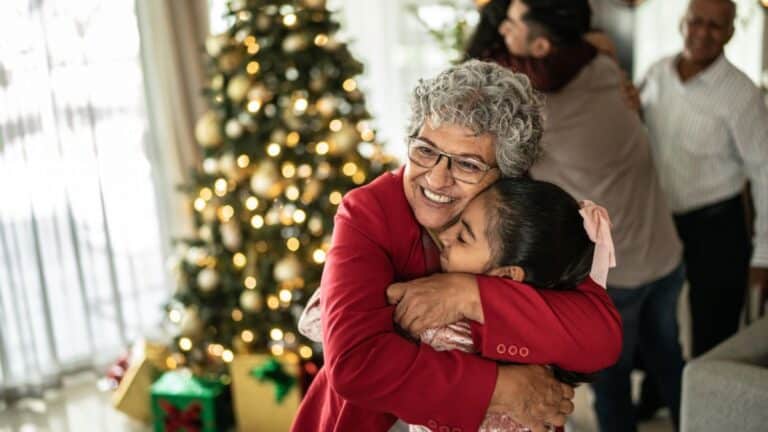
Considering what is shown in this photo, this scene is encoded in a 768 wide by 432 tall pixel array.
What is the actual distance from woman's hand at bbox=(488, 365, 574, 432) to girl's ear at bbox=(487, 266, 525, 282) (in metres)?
0.15

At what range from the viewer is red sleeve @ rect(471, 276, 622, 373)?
4.37ft

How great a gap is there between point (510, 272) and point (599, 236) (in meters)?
0.17

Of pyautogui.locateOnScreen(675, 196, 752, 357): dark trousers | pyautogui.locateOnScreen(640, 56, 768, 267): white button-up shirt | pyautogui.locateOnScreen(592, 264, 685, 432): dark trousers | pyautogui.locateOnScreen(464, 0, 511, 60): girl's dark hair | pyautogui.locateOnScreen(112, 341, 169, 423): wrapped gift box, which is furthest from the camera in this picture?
pyautogui.locateOnScreen(112, 341, 169, 423): wrapped gift box

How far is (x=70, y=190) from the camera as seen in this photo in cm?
367

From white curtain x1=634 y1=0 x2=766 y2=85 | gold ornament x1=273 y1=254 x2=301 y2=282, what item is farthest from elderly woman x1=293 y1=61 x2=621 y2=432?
white curtain x1=634 y1=0 x2=766 y2=85

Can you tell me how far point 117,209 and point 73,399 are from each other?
910 mm

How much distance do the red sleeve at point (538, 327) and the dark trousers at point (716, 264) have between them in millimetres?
1600

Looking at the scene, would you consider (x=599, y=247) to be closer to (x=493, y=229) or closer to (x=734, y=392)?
(x=493, y=229)

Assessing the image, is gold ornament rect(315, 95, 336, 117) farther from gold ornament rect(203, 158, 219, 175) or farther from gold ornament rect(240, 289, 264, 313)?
gold ornament rect(240, 289, 264, 313)

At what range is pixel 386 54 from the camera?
466 centimetres

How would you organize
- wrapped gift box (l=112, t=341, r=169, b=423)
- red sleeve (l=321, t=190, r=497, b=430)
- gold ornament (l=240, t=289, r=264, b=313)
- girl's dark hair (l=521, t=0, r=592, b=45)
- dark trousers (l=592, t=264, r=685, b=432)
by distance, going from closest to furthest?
red sleeve (l=321, t=190, r=497, b=430) → girl's dark hair (l=521, t=0, r=592, b=45) → dark trousers (l=592, t=264, r=685, b=432) → gold ornament (l=240, t=289, r=264, b=313) → wrapped gift box (l=112, t=341, r=169, b=423)

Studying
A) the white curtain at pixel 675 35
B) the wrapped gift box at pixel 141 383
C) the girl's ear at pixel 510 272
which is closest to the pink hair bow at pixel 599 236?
the girl's ear at pixel 510 272

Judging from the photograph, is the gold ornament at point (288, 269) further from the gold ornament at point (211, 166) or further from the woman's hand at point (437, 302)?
the woman's hand at point (437, 302)

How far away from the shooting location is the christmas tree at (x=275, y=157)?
3008mm
